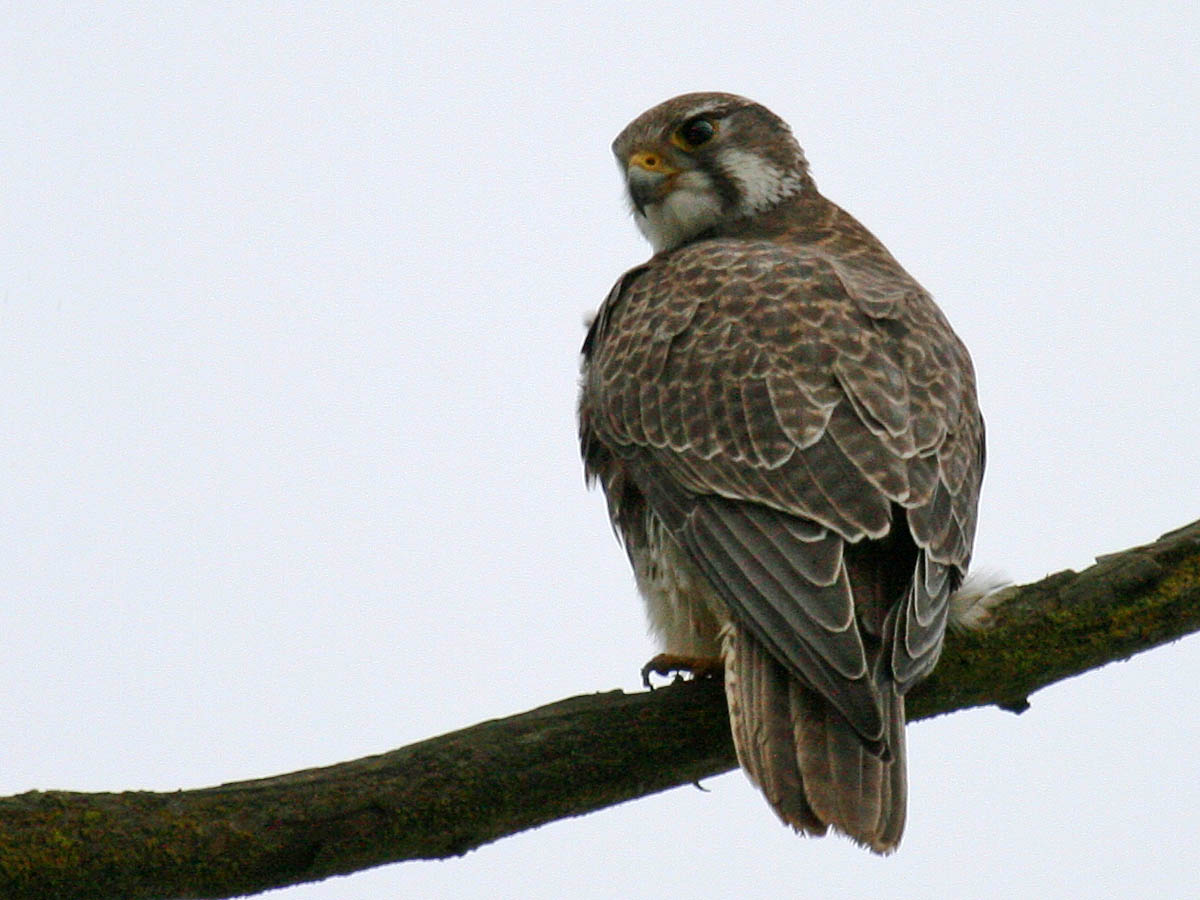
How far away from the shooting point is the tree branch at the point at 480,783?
3318 mm

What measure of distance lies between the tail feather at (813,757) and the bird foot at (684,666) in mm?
285

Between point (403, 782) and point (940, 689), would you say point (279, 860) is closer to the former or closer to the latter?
point (403, 782)

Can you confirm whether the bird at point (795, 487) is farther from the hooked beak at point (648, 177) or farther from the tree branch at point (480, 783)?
the hooked beak at point (648, 177)

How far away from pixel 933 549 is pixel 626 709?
797 millimetres

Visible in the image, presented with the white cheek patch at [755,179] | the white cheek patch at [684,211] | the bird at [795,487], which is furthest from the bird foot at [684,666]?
the white cheek patch at [755,179]

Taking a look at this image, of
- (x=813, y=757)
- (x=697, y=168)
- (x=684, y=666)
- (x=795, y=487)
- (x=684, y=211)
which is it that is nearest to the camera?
(x=813, y=757)

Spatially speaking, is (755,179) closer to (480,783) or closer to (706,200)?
(706,200)

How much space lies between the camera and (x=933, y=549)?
3898mm

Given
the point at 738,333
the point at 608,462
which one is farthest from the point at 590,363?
the point at 738,333

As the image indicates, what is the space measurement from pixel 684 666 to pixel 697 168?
7.17ft

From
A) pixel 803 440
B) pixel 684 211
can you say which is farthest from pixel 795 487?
pixel 684 211

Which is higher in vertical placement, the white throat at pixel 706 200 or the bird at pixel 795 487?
the white throat at pixel 706 200

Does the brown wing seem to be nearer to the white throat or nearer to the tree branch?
the tree branch

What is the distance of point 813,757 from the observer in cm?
359
